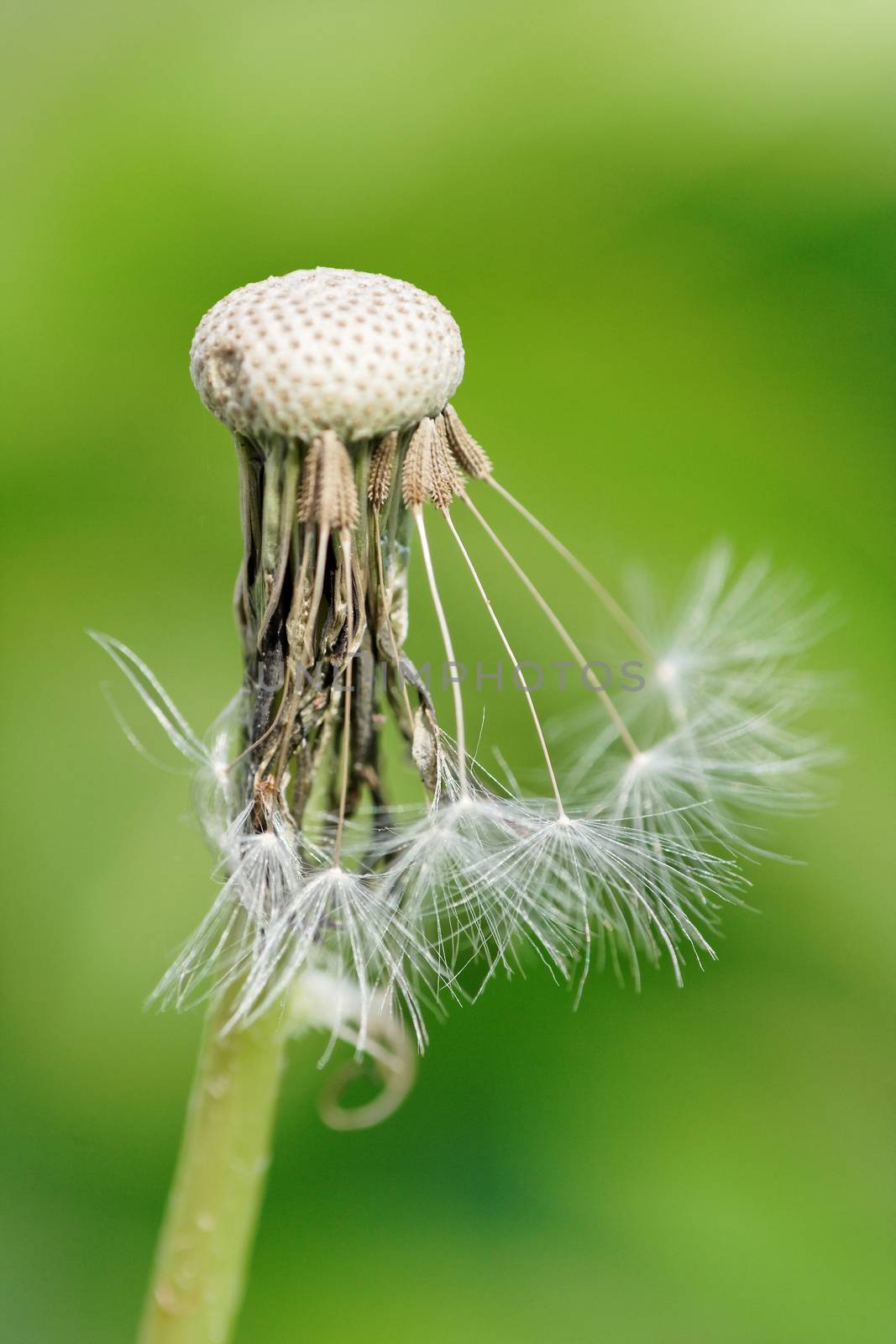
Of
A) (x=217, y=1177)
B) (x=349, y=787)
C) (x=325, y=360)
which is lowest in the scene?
(x=217, y=1177)

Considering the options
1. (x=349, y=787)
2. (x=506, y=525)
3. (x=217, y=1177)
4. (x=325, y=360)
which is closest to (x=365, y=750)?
(x=349, y=787)

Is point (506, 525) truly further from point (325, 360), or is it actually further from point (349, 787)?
point (325, 360)

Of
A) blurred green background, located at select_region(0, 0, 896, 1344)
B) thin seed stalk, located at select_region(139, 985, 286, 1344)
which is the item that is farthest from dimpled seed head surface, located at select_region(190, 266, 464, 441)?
blurred green background, located at select_region(0, 0, 896, 1344)

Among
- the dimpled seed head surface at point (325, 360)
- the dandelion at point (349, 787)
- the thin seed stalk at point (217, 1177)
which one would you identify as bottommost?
the thin seed stalk at point (217, 1177)

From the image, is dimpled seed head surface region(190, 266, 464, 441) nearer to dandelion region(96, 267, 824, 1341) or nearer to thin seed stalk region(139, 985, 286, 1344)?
dandelion region(96, 267, 824, 1341)

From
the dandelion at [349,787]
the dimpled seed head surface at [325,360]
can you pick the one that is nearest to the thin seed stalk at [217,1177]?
the dandelion at [349,787]

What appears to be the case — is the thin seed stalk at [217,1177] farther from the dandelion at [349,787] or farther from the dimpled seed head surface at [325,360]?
the dimpled seed head surface at [325,360]

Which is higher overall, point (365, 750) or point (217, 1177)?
point (365, 750)
